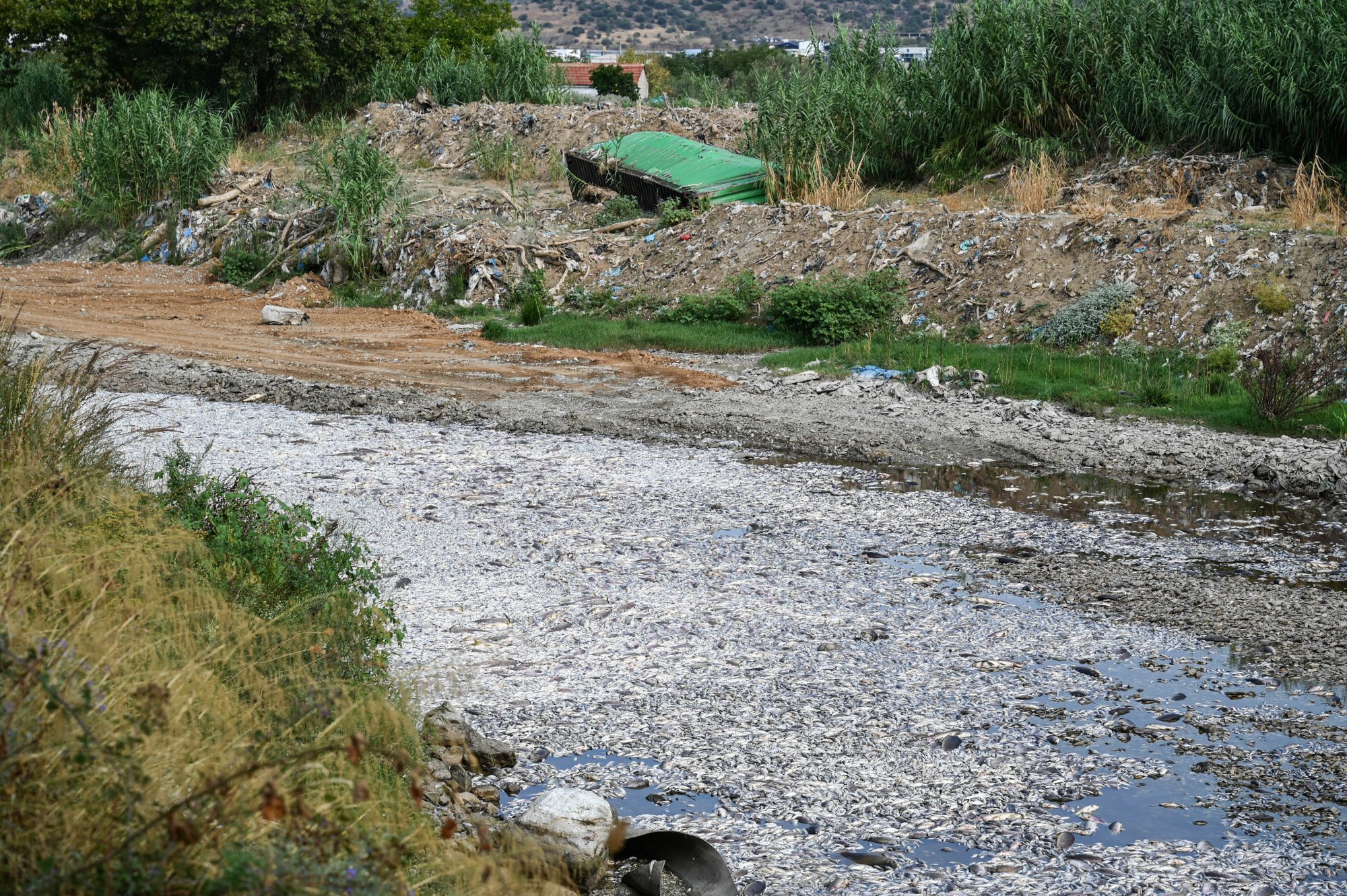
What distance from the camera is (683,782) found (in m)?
4.85

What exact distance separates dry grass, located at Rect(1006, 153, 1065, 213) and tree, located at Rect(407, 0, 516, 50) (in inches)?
1044

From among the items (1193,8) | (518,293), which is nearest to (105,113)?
(518,293)

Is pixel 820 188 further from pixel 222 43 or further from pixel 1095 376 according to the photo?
pixel 222 43

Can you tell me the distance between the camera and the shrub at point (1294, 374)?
10.2 meters

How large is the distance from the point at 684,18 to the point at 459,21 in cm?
8994

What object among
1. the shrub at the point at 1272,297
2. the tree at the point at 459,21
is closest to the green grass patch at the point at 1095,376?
the shrub at the point at 1272,297

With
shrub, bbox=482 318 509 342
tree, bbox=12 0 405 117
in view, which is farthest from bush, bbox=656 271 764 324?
tree, bbox=12 0 405 117

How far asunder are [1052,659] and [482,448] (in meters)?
5.58

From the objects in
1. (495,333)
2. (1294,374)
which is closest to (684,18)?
(495,333)

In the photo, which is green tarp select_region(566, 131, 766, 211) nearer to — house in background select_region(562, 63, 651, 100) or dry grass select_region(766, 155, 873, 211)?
dry grass select_region(766, 155, 873, 211)

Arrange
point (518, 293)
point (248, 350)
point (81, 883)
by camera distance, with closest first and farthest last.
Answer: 1. point (81, 883)
2. point (248, 350)
3. point (518, 293)

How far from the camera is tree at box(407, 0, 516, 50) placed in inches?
1597

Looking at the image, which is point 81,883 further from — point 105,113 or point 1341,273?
A: point 105,113

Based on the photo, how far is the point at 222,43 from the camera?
87.4 feet
